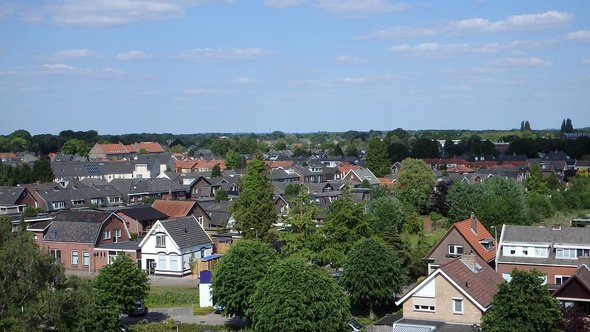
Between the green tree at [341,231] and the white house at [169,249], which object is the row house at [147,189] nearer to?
the white house at [169,249]

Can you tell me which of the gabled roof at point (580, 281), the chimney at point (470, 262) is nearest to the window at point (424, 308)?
the chimney at point (470, 262)

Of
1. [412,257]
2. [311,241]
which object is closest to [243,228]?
[311,241]

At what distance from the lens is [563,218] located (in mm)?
66312

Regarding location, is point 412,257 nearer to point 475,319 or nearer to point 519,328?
point 475,319

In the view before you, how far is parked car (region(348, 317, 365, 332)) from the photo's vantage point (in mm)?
31062

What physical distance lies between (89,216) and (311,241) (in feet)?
58.7

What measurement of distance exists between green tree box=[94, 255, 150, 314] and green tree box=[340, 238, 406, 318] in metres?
9.77

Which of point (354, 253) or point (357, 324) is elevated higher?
point (354, 253)

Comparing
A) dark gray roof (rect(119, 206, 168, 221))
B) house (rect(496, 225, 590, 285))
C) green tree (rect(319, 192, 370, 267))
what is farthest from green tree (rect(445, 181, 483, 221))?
dark gray roof (rect(119, 206, 168, 221))

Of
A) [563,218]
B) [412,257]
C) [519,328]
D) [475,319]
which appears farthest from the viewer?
[563,218]

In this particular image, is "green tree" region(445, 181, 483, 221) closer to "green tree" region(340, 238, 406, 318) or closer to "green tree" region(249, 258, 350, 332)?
"green tree" region(340, 238, 406, 318)

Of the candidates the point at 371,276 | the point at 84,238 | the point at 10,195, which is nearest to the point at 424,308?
the point at 371,276

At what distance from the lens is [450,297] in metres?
30.6

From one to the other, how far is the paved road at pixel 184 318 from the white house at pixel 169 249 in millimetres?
8476
